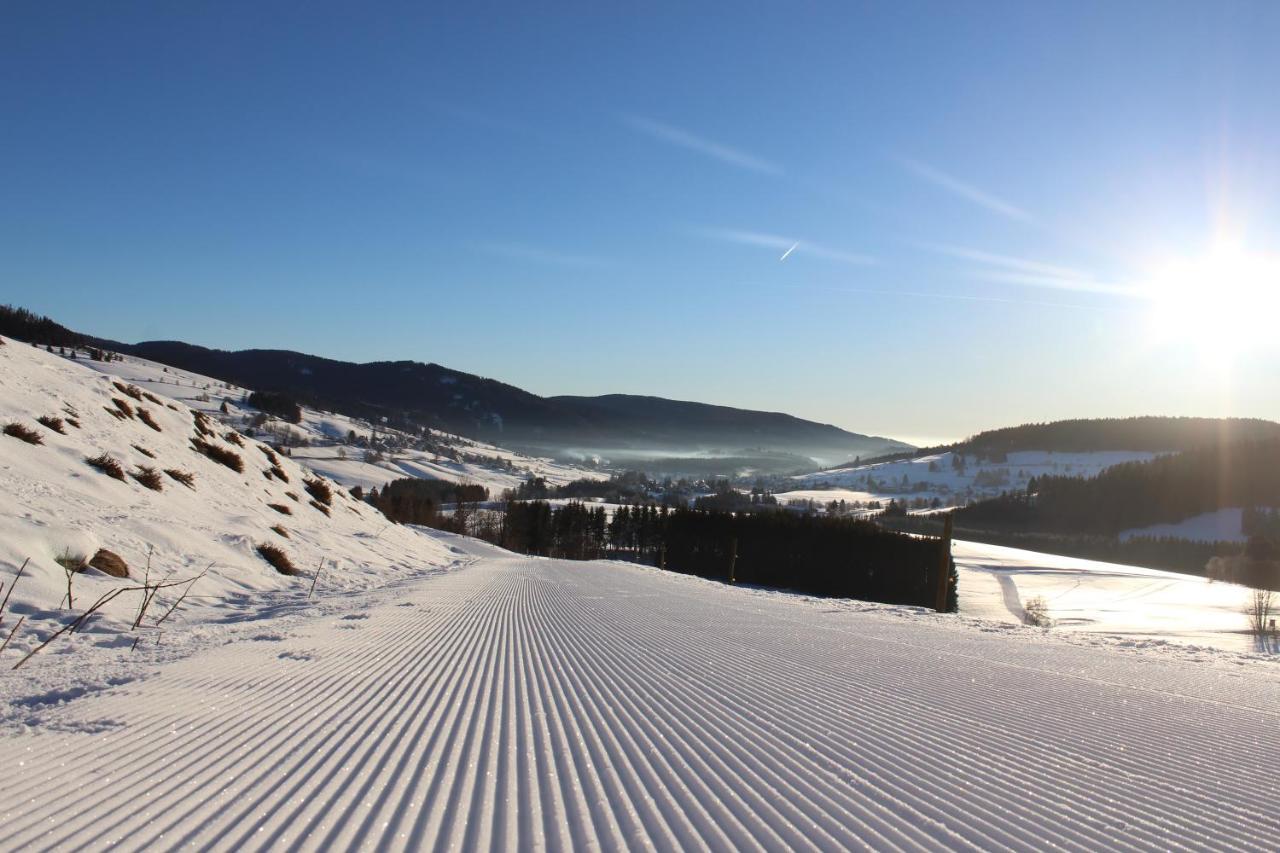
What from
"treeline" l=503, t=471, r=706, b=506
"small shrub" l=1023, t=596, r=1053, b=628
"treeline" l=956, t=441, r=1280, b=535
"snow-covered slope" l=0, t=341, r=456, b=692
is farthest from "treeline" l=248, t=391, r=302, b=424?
"snow-covered slope" l=0, t=341, r=456, b=692

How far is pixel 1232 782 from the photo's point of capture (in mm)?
4164

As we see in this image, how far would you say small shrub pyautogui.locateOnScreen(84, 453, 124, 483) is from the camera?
13.3 metres

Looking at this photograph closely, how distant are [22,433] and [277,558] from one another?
14.5ft

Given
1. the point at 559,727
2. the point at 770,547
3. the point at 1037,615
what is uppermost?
the point at 559,727

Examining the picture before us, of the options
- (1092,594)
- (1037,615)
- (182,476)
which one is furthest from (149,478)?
(1092,594)

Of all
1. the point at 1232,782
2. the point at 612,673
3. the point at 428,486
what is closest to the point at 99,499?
the point at 612,673

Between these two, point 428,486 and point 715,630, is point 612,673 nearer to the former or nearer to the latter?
point 715,630

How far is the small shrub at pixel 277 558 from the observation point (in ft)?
45.1

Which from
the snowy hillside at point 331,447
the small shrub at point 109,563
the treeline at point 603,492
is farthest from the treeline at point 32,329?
the treeline at point 603,492

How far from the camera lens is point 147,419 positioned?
18562 millimetres

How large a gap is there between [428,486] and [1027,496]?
11182cm

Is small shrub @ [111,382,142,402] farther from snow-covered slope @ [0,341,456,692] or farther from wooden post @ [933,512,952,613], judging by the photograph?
wooden post @ [933,512,952,613]

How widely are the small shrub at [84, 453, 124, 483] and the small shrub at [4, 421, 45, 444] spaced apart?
81cm

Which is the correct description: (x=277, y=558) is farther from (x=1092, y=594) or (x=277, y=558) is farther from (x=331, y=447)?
(x=331, y=447)
